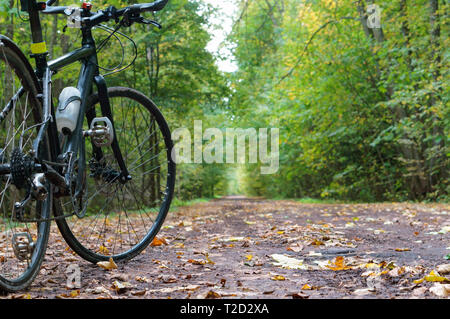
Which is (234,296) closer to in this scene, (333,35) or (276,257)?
(276,257)

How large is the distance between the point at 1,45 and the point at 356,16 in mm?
→ 12304

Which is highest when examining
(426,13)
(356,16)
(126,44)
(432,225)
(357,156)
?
(356,16)

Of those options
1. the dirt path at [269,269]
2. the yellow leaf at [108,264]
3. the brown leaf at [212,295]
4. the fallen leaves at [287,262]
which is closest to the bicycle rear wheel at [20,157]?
the dirt path at [269,269]

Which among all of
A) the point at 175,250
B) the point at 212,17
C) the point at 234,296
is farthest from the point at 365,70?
the point at 234,296

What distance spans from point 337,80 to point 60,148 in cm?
1152

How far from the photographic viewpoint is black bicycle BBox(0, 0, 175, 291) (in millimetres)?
1934

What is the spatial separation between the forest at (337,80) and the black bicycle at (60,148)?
3.99 metres

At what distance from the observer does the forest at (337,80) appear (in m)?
8.92

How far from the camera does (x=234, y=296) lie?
1.87m

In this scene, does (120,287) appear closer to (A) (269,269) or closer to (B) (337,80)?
(A) (269,269)

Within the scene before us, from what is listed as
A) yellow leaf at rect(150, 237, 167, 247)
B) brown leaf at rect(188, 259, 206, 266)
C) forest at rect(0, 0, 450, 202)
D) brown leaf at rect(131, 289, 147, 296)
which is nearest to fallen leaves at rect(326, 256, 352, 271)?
brown leaf at rect(188, 259, 206, 266)

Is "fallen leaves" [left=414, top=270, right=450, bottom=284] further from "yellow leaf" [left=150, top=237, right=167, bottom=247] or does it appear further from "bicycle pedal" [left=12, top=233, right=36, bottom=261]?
"yellow leaf" [left=150, top=237, right=167, bottom=247]

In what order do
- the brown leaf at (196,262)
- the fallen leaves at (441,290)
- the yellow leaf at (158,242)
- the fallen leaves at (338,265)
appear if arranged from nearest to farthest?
1. the fallen leaves at (441,290)
2. the fallen leaves at (338,265)
3. the brown leaf at (196,262)
4. the yellow leaf at (158,242)

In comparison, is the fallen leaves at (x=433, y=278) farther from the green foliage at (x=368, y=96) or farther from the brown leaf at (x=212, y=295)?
the green foliage at (x=368, y=96)
